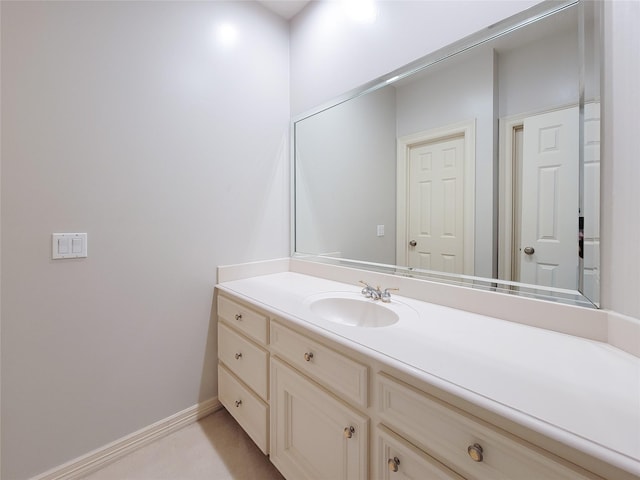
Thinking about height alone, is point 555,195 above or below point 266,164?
below

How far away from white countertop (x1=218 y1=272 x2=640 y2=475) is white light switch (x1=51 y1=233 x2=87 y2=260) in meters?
0.95

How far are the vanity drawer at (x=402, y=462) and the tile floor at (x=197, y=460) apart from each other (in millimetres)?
746

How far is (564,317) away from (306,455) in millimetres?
1042

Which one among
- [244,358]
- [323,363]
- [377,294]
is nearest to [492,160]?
[377,294]

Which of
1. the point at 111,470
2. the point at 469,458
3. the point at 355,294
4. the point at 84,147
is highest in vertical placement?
the point at 84,147

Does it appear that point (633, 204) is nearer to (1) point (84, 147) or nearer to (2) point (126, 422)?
(1) point (84, 147)

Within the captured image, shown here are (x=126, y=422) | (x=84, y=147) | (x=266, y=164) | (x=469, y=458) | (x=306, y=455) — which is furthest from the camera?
(x=266, y=164)

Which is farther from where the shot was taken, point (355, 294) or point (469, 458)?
point (355, 294)

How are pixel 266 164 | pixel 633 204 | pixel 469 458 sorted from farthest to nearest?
pixel 266 164, pixel 633 204, pixel 469 458

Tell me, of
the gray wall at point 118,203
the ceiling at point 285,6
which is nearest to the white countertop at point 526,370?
the gray wall at point 118,203

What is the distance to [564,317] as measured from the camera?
95 cm

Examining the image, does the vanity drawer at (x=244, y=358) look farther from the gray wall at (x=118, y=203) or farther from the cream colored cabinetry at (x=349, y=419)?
the gray wall at (x=118, y=203)

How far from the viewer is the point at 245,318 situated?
141cm

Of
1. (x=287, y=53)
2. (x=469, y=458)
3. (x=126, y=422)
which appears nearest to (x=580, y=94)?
(x=469, y=458)
